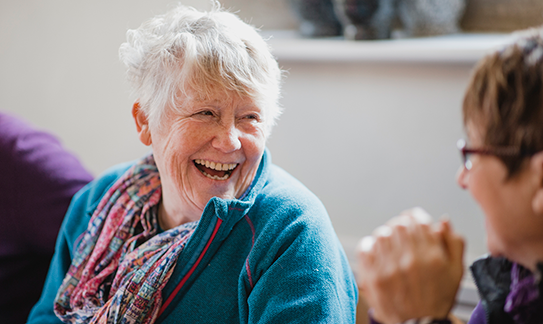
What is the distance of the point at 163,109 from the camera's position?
119 cm

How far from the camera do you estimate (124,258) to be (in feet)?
4.24

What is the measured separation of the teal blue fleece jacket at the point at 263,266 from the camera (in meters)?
1.06

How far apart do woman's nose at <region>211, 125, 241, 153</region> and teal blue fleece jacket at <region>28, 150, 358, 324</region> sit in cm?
12

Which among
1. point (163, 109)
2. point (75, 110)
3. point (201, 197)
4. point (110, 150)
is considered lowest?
point (110, 150)

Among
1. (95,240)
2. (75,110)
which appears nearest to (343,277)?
(95,240)

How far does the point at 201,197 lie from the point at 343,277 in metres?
0.38

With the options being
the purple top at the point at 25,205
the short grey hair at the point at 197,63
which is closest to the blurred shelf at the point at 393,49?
the short grey hair at the point at 197,63

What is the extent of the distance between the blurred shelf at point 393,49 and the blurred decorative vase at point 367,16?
0.13 feet

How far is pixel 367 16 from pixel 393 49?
175mm

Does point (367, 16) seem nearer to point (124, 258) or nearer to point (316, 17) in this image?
point (316, 17)

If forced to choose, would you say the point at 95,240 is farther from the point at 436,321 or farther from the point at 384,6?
the point at 384,6

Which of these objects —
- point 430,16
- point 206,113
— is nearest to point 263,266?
point 206,113

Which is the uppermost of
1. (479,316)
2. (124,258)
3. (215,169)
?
(215,169)

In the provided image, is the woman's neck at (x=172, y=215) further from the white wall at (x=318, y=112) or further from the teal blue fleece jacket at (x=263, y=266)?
the white wall at (x=318, y=112)
